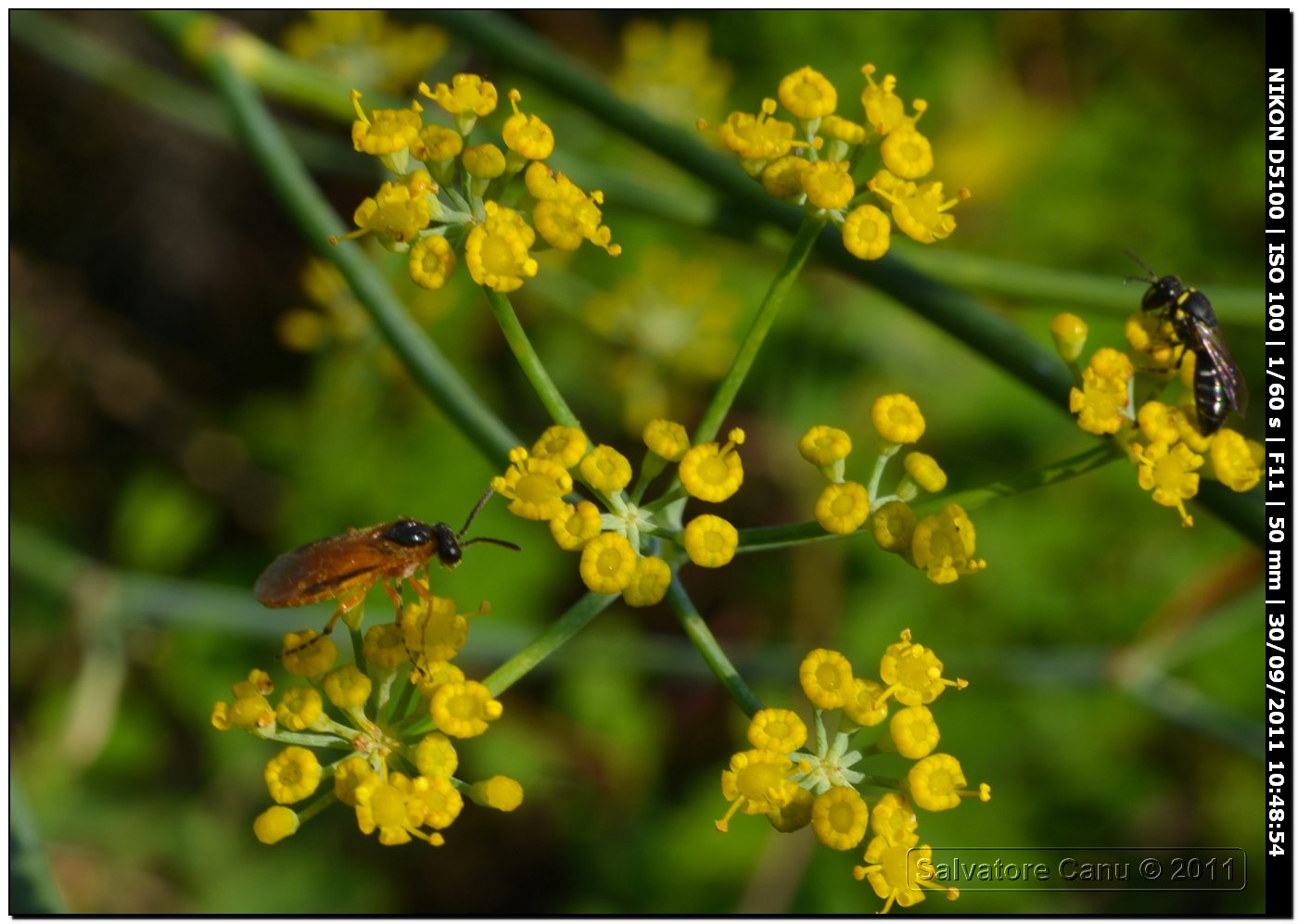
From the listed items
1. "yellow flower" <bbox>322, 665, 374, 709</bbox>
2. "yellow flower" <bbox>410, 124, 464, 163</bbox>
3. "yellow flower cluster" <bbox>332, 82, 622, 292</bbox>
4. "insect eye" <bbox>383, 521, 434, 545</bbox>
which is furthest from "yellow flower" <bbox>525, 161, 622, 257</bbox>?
"yellow flower" <bbox>322, 665, 374, 709</bbox>

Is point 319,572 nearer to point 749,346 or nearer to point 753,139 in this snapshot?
point 749,346

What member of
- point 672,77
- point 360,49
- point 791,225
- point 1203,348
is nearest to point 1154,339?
point 1203,348

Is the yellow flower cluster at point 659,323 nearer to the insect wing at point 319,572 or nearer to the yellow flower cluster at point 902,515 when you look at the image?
the insect wing at point 319,572

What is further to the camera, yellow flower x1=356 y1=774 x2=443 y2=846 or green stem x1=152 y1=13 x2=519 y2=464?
green stem x1=152 y1=13 x2=519 y2=464

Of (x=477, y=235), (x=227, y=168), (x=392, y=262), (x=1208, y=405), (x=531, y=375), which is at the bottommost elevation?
(x=531, y=375)

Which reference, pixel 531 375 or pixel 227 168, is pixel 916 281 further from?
pixel 227 168

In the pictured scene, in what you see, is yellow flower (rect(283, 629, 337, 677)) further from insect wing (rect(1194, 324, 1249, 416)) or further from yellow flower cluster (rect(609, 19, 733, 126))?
yellow flower cluster (rect(609, 19, 733, 126))

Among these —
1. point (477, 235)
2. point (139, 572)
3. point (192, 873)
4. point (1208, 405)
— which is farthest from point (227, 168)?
point (1208, 405)
